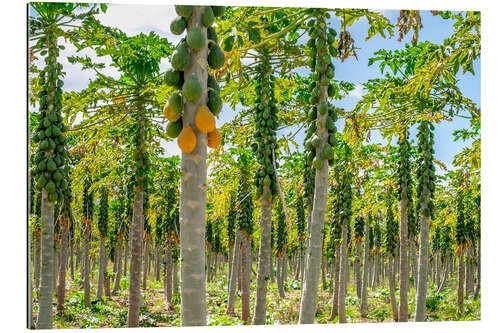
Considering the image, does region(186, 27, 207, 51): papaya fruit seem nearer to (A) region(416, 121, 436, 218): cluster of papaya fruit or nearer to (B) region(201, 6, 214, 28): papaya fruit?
(B) region(201, 6, 214, 28): papaya fruit

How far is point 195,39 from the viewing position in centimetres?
236

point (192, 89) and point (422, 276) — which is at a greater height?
point (192, 89)

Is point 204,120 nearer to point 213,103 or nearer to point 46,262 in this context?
point 213,103

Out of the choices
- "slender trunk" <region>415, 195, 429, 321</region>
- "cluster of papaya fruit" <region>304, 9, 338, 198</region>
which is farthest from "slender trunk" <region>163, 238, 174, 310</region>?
"cluster of papaya fruit" <region>304, 9, 338, 198</region>

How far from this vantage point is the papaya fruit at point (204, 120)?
7.48 feet

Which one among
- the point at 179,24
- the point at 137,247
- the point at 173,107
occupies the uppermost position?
the point at 179,24

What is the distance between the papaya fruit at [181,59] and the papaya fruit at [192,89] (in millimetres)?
128

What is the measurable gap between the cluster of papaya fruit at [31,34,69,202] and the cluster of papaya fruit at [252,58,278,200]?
2.61 meters

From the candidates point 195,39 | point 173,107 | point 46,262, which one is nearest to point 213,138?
point 173,107

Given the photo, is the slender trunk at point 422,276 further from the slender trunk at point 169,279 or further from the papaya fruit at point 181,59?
the papaya fruit at point 181,59

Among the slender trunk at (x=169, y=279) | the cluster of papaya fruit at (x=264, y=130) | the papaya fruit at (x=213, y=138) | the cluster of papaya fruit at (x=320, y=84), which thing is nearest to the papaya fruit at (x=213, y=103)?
the papaya fruit at (x=213, y=138)

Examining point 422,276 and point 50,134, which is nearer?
point 50,134

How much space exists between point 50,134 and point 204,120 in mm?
3273
